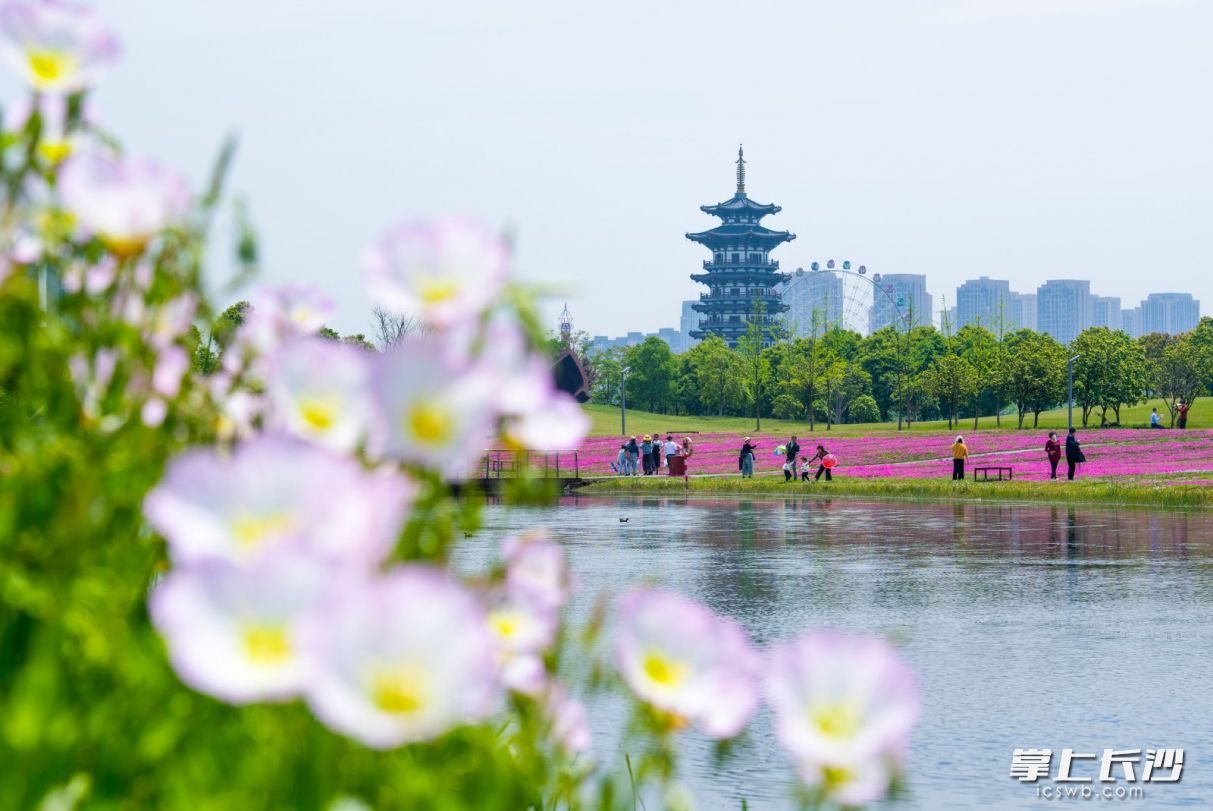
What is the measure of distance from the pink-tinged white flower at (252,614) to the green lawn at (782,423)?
227ft

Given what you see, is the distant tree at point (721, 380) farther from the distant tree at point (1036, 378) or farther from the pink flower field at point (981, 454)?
the pink flower field at point (981, 454)

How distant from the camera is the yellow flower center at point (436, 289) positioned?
4.37 ft

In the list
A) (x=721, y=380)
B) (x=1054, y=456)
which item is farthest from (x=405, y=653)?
(x=721, y=380)

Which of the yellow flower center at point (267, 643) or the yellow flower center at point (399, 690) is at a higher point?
the yellow flower center at point (267, 643)

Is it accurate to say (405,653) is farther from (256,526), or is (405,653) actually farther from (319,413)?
(319,413)

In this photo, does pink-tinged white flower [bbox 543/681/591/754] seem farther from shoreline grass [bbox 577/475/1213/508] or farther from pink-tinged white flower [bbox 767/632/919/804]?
shoreline grass [bbox 577/475/1213/508]

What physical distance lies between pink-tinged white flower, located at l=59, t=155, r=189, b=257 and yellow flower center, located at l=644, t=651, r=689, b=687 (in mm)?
655

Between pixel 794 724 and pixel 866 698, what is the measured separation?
6cm

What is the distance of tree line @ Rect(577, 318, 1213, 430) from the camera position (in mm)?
73375

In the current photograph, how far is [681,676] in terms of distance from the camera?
151 cm

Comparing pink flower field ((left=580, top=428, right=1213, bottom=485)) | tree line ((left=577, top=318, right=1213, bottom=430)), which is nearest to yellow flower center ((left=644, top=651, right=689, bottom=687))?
pink flower field ((left=580, top=428, right=1213, bottom=485))

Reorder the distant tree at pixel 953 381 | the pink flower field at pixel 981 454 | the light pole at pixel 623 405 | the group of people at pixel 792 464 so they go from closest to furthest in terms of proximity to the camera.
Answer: the group of people at pixel 792 464 < the pink flower field at pixel 981 454 < the light pole at pixel 623 405 < the distant tree at pixel 953 381

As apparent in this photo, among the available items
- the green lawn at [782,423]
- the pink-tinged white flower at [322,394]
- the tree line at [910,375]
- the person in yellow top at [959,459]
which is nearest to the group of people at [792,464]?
the person in yellow top at [959,459]

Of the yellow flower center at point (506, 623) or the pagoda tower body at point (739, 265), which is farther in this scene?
the pagoda tower body at point (739, 265)
